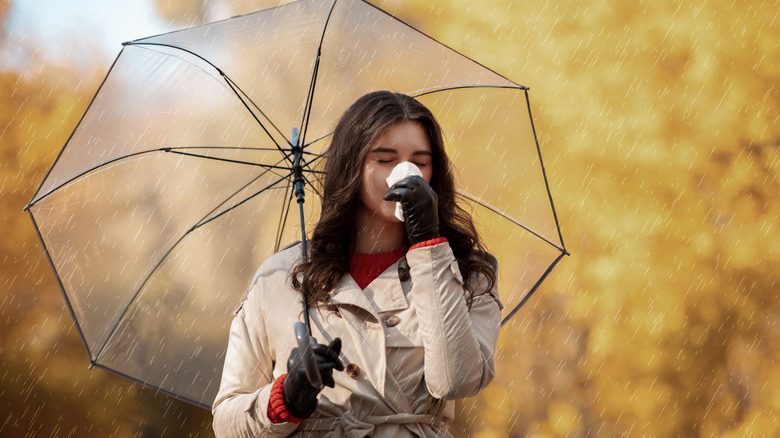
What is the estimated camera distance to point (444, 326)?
157cm

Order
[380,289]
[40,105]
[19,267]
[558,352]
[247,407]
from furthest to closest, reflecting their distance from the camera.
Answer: [558,352] → [40,105] → [19,267] → [380,289] → [247,407]

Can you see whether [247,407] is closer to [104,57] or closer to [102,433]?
[102,433]

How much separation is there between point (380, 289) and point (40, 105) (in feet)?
14.0

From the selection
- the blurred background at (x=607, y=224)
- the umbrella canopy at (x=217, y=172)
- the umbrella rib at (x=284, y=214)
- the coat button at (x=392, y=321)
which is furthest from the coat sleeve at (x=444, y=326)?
the blurred background at (x=607, y=224)

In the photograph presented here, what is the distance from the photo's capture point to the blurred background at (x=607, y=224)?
486 centimetres

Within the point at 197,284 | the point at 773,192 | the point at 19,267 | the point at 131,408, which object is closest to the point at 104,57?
the point at 19,267

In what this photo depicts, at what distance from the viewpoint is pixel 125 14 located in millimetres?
5453

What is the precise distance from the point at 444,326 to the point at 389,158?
45 centimetres

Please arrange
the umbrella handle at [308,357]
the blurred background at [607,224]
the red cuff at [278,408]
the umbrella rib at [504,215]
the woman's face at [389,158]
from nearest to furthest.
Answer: the umbrella handle at [308,357] < the red cuff at [278,408] < the woman's face at [389,158] < the umbrella rib at [504,215] < the blurred background at [607,224]

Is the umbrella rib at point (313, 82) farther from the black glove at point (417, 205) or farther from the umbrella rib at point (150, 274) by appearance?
the black glove at point (417, 205)

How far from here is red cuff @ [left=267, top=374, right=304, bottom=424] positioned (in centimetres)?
152

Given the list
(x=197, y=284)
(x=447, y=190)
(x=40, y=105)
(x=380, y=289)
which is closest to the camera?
(x=380, y=289)

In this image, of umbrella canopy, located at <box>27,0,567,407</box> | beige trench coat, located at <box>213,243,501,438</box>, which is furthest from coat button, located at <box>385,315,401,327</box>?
A: umbrella canopy, located at <box>27,0,567,407</box>

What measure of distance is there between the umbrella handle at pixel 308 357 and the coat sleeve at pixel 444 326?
0.31m
